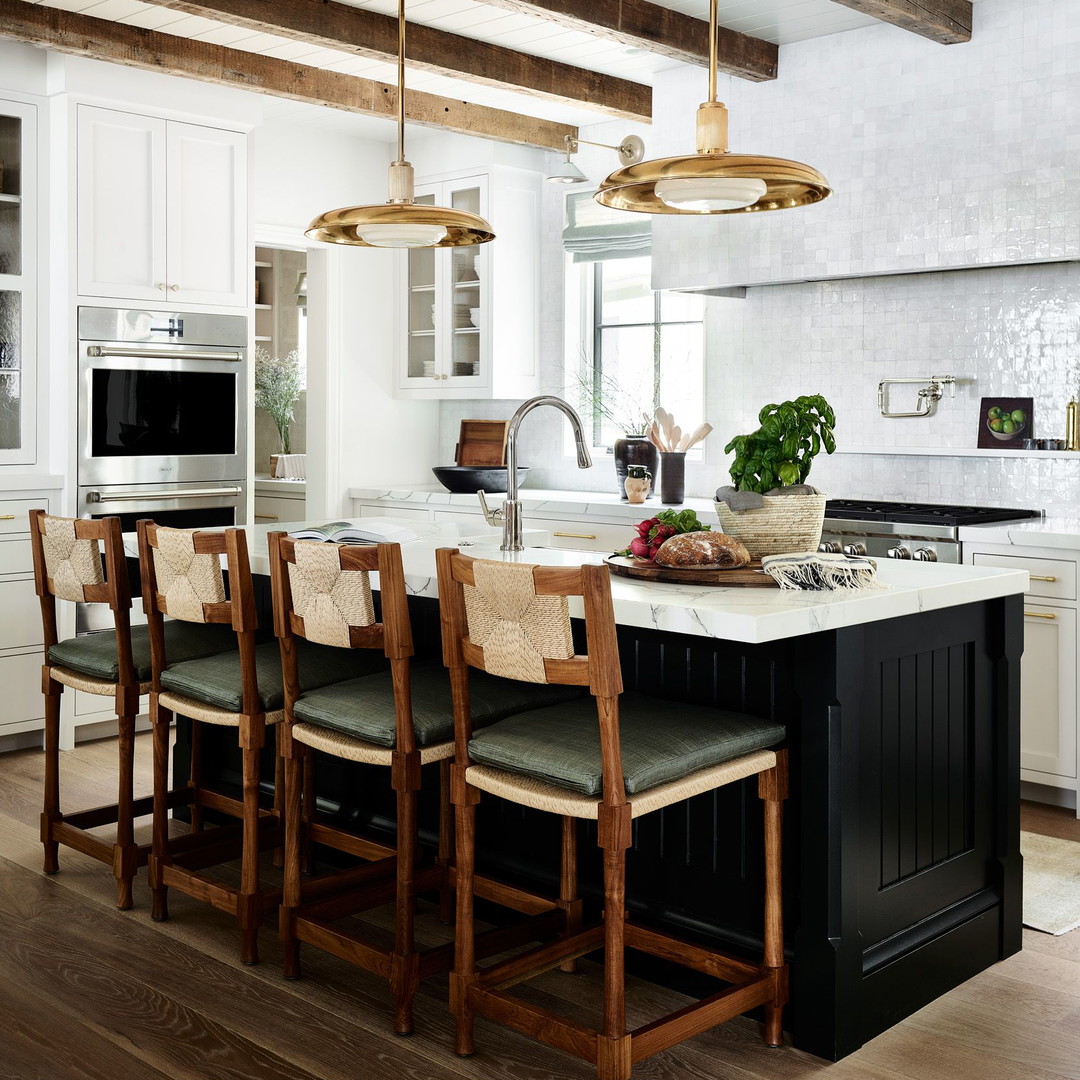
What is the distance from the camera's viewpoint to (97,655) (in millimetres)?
3322

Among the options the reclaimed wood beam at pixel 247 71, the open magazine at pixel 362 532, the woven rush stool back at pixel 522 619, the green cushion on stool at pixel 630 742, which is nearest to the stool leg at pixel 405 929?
the green cushion on stool at pixel 630 742

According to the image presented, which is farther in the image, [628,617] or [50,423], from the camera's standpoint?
[50,423]

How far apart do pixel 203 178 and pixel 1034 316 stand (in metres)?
3.26

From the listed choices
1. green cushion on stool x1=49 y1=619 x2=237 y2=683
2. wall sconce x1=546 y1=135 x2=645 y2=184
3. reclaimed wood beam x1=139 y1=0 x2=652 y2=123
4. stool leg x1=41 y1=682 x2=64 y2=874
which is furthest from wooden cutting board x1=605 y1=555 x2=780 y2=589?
wall sconce x1=546 y1=135 x2=645 y2=184

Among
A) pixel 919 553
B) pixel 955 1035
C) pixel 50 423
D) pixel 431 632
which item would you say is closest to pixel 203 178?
pixel 50 423

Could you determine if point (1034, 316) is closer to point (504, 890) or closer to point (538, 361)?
point (538, 361)

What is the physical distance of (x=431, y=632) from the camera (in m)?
3.26

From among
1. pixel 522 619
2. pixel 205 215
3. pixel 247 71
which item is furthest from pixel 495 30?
pixel 522 619

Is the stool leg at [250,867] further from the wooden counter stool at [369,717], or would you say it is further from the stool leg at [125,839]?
the stool leg at [125,839]

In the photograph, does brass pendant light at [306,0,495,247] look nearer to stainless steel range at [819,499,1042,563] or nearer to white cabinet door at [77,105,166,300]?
stainless steel range at [819,499,1042,563]

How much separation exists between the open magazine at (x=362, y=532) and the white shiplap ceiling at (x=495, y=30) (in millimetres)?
1882

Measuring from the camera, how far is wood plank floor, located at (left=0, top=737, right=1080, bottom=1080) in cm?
239

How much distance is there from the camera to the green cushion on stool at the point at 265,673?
2887 mm

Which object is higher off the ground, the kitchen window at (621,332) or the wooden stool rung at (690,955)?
the kitchen window at (621,332)
